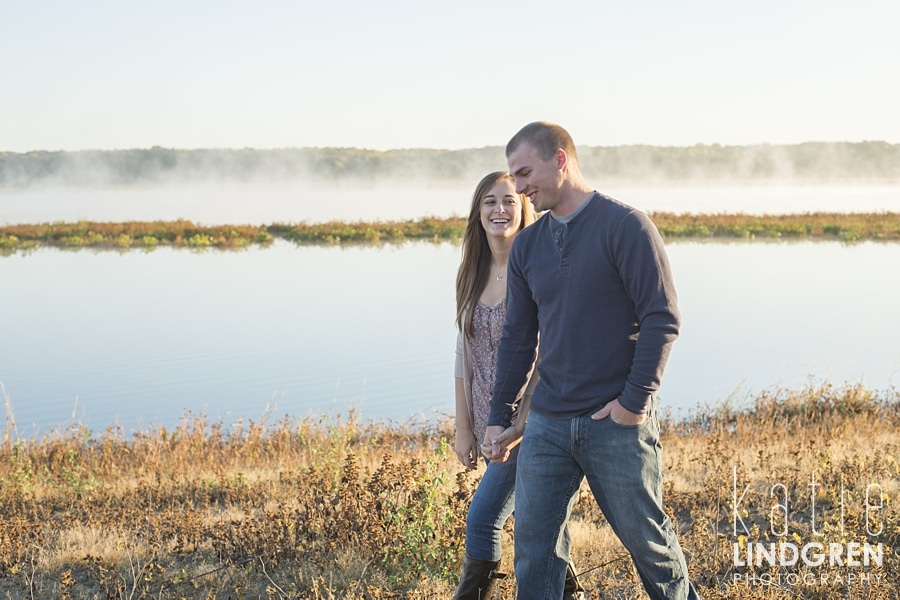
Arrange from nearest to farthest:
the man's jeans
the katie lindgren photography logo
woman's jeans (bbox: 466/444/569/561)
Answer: the man's jeans, woman's jeans (bbox: 466/444/569/561), the katie lindgren photography logo

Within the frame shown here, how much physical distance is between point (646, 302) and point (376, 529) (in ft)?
7.43

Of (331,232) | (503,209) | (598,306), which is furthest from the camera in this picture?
(331,232)

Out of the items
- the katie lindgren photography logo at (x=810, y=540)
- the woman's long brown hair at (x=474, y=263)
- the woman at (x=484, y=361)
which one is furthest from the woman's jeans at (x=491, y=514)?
the katie lindgren photography logo at (x=810, y=540)

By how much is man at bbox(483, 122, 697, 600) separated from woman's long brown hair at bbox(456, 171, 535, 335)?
2.10 ft

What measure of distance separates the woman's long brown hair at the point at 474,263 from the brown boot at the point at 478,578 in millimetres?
1045

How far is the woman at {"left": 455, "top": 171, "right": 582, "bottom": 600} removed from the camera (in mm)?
4074

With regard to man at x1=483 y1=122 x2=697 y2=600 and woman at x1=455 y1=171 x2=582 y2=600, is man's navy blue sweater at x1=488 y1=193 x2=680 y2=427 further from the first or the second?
woman at x1=455 y1=171 x2=582 y2=600

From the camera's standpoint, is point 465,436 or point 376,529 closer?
point 465,436

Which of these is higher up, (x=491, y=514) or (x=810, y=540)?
(x=491, y=514)

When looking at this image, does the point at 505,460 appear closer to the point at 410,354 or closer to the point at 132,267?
the point at 410,354

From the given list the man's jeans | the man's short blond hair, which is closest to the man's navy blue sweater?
the man's jeans

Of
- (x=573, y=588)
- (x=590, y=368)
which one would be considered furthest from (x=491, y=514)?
(x=590, y=368)

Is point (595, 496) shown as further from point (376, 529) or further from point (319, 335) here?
point (319, 335)

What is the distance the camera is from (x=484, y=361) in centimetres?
438
